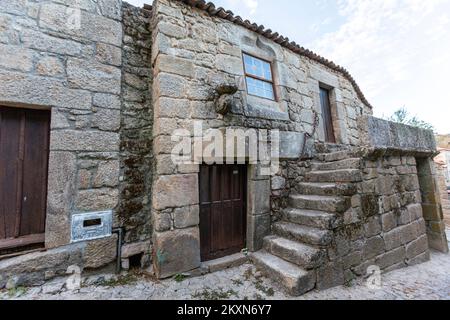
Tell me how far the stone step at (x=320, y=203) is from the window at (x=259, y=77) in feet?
6.23

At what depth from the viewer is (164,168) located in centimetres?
237

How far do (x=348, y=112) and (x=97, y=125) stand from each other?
5.60 metres

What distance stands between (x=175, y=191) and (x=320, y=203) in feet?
6.51

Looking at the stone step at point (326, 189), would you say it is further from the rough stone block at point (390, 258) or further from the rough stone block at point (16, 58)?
the rough stone block at point (16, 58)

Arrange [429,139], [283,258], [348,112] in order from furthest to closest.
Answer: [348,112] < [429,139] < [283,258]

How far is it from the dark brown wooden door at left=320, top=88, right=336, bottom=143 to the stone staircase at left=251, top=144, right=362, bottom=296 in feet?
5.14

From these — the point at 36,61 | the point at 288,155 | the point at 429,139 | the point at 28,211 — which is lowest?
the point at 28,211

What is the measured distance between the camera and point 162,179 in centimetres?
236

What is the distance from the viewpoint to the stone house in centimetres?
209

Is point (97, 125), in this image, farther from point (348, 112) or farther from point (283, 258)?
point (348, 112)

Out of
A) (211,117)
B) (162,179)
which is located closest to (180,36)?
(211,117)

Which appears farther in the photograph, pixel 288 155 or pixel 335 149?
pixel 335 149

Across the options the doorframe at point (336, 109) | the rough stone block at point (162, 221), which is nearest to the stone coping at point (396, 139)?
the doorframe at point (336, 109)

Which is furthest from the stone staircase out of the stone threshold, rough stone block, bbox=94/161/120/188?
rough stone block, bbox=94/161/120/188
